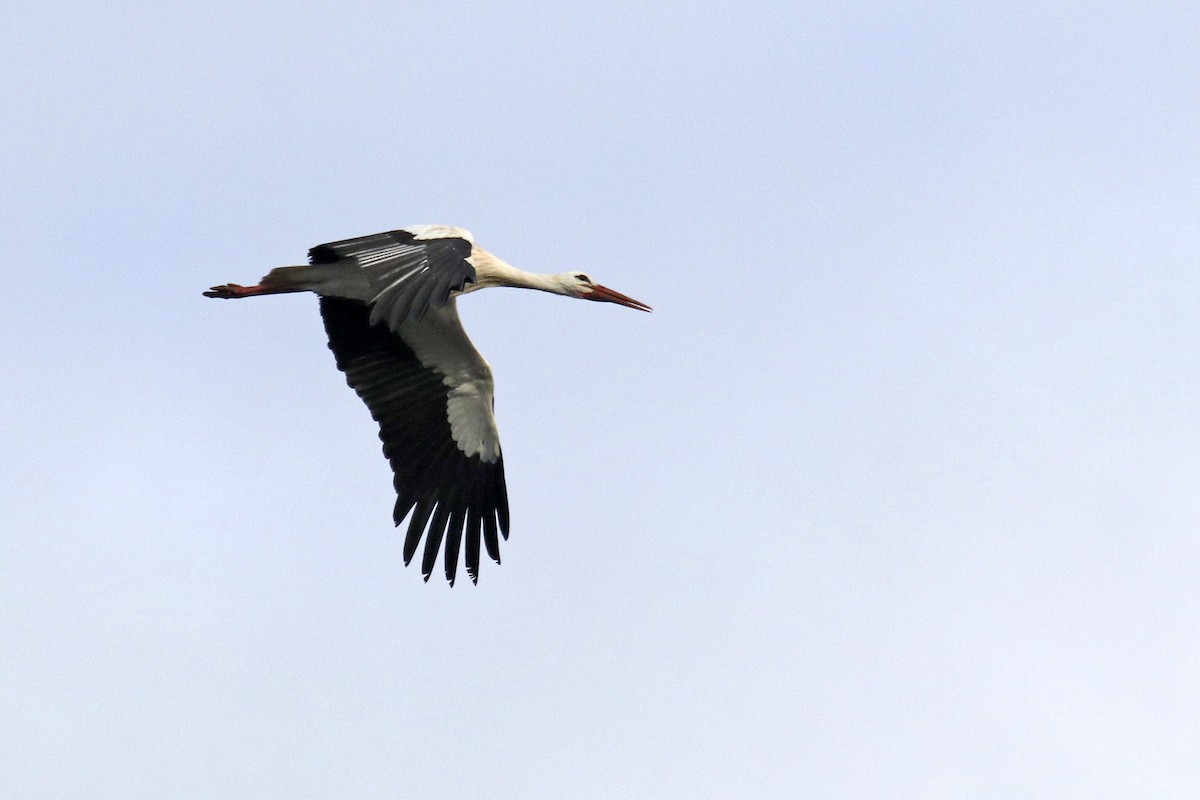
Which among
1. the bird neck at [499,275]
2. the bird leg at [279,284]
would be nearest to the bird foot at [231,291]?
the bird leg at [279,284]

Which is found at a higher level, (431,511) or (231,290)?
(231,290)

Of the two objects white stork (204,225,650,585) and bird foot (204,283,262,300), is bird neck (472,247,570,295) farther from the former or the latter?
bird foot (204,283,262,300)

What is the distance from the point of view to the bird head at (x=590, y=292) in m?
16.6

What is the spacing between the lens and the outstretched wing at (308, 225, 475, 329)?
493 inches

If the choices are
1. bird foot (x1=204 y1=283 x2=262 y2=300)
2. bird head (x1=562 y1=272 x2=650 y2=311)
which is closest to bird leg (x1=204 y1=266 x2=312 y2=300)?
bird foot (x1=204 y1=283 x2=262 y2=300)

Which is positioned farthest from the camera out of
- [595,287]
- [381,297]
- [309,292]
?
[595,287]

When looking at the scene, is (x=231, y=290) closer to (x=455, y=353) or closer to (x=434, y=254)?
(x=455, y=353)

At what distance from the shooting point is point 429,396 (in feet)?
52.2

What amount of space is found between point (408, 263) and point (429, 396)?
117 inches

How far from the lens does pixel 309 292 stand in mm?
15344

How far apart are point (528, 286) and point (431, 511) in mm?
2115

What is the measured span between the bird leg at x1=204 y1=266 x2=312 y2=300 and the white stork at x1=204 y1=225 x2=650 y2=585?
0.01 meters

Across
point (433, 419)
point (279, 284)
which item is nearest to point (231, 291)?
point (279, 284)

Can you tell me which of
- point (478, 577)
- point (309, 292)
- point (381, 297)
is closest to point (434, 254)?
point (381, 297)
